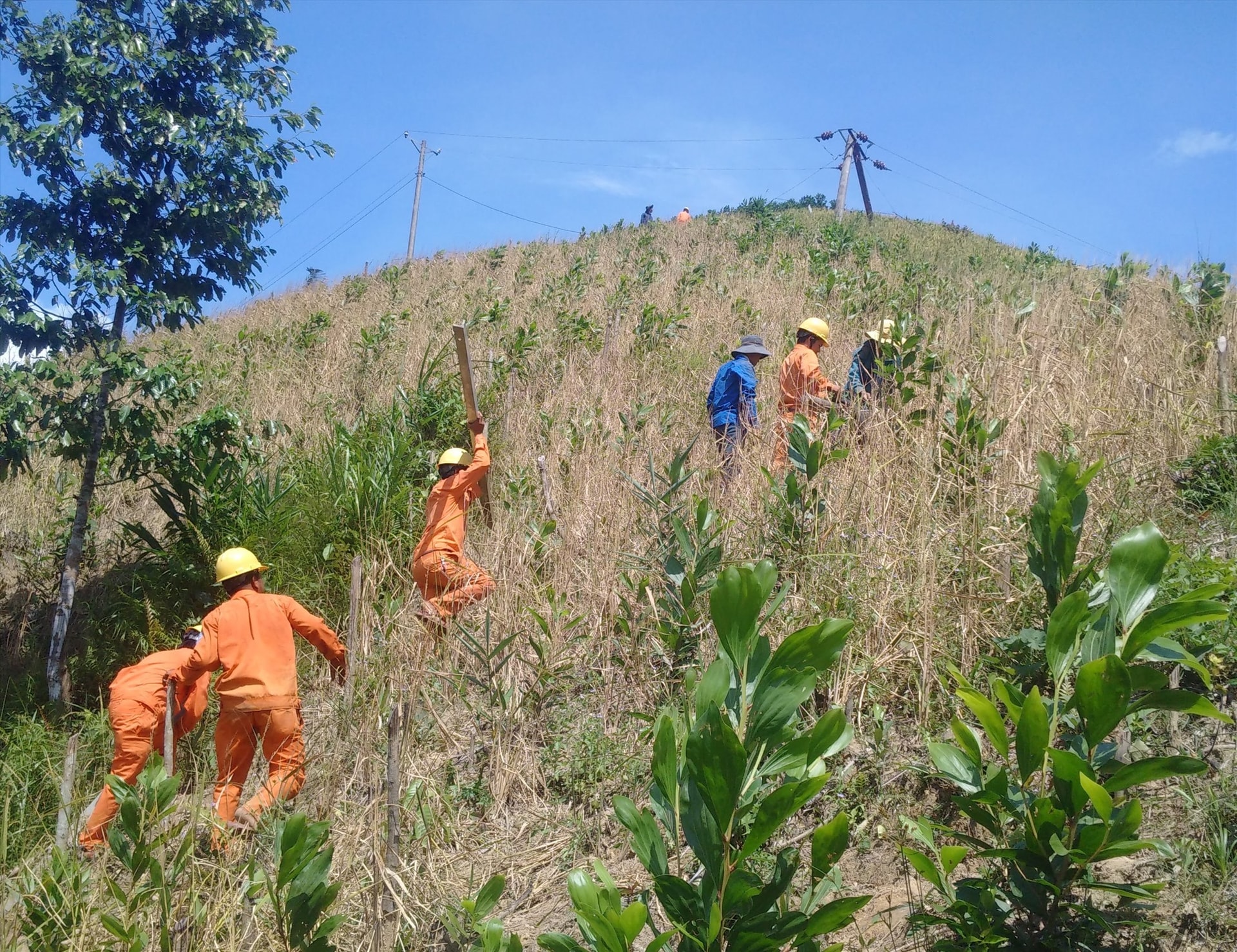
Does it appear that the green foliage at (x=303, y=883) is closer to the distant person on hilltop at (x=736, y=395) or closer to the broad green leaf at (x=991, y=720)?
the broad green leaf at (x=991, y=720)

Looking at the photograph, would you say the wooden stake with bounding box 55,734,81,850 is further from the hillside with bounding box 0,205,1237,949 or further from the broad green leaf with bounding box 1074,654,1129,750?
the broad green leaf with bounding box 1074,654,1129,750

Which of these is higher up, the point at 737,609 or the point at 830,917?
the point at 737,609

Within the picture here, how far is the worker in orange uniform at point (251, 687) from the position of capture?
4613 millimetres

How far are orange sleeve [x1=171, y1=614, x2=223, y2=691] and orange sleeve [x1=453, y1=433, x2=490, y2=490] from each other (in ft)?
6.08

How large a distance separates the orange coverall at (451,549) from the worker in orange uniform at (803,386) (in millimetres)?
2047

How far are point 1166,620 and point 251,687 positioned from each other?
13.8 feet

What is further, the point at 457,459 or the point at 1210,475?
the point at 457,459

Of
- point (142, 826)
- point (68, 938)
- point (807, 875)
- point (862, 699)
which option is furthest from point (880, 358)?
point (68, 938)

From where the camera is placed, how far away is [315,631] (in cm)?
500

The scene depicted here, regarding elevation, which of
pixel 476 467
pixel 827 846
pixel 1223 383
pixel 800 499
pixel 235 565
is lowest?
pixel 827 846

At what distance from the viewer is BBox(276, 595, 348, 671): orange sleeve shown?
16.3 ft

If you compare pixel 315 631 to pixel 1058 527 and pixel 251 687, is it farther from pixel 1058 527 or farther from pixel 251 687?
pixel 1058 527

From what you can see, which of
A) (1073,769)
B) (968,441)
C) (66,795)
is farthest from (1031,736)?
(66,795)

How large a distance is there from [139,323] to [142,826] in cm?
416
